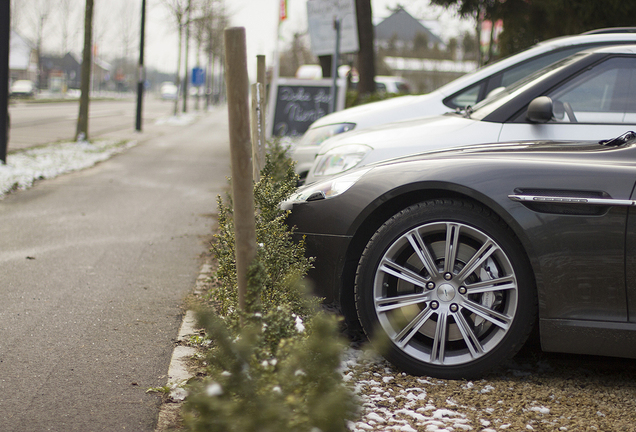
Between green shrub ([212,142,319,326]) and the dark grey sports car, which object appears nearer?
the dark grey sports car

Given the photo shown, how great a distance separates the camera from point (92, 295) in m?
4.78

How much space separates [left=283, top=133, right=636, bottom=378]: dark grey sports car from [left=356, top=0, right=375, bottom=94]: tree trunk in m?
11.0

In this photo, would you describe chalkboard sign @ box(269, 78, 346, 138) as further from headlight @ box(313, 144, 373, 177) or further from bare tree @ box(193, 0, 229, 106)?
bare tree @ box(193, 0, 229, 106)

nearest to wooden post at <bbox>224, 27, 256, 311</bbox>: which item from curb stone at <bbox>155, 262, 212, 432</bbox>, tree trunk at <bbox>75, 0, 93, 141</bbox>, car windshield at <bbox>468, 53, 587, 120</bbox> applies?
Answer: curb stone at <bbox>155, 262, 212, 432</bbox>

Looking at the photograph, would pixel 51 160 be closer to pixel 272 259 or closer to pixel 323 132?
pixel 323 132

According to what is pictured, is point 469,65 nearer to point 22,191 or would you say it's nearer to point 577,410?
point 22,191

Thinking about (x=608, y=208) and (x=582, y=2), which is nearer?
(x=608, y=208)

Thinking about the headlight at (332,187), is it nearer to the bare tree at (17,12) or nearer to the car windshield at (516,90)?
the car windshield at (516,90)

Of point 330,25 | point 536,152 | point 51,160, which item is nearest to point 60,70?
point 51,160

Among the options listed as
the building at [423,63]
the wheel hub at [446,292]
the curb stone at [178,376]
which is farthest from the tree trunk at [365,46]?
the building at [423,63]

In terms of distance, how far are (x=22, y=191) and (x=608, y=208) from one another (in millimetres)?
8397

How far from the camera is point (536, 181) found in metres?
3.16

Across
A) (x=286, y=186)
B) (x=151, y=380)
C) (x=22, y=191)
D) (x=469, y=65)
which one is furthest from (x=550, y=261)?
(x=469, y=65)

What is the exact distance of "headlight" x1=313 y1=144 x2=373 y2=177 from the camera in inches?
201
